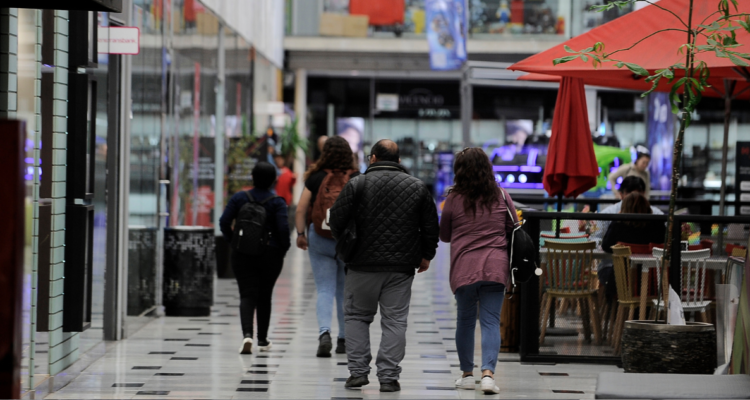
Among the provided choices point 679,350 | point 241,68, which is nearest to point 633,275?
point 679,350

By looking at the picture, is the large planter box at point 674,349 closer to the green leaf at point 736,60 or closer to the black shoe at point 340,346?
the green leaf at point 736,60

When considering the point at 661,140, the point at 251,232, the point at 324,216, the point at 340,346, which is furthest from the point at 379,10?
the point at 324,216

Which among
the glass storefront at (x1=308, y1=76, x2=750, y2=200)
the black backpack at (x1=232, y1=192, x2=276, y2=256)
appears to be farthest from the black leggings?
the glass storefront at (x1=308, y1=76, x2=750, y2=200)

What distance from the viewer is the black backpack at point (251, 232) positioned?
7.34 meters

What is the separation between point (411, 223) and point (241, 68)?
12.1 m

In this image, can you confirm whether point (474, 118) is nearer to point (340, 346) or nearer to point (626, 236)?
point (340, 346)

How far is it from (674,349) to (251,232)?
11.1 ft

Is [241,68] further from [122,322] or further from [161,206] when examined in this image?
[122,322]

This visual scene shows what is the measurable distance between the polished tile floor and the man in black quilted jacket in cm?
33

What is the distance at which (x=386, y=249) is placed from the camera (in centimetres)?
589

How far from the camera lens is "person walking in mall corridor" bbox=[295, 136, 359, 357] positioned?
279 inches

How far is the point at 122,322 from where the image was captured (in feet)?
26.6

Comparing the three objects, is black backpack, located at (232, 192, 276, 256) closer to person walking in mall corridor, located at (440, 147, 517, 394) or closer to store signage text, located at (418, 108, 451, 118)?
person walking in mall corridor, located at (440, 147, 517, 394)

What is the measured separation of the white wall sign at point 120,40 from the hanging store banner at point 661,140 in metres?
14.3
